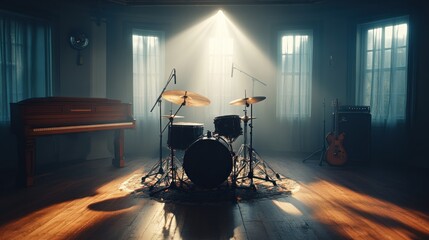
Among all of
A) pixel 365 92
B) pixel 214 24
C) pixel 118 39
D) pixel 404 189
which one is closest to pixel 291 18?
pixel 214 24

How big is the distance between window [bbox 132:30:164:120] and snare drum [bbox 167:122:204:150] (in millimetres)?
2962

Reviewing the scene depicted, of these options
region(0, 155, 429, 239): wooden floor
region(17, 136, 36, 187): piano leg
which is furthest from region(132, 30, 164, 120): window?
region(17, 136, 36, 187): piano leg

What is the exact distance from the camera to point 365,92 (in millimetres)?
6035

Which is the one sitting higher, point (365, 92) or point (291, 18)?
point (291, 18)

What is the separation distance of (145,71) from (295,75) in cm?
318

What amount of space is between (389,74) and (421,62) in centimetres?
54

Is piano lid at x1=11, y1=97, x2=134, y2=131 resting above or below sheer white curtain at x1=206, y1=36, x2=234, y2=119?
below

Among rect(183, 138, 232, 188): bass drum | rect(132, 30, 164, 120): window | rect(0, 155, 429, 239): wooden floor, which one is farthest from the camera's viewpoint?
rect(132, 30, 164, 120): window

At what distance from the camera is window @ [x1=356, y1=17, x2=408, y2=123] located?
18.2 ft

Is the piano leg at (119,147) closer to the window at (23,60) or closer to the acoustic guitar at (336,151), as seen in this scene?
the window at (23,60)

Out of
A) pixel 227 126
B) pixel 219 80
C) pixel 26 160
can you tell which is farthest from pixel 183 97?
pixel 219 80

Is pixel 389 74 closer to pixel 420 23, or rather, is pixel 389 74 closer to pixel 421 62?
pixel 421 62

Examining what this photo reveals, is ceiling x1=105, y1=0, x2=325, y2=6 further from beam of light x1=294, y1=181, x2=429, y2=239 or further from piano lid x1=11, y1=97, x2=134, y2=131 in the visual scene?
beam of light x1=294, y1=181, x2=429, y2=239

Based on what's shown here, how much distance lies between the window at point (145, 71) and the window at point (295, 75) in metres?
2.63
